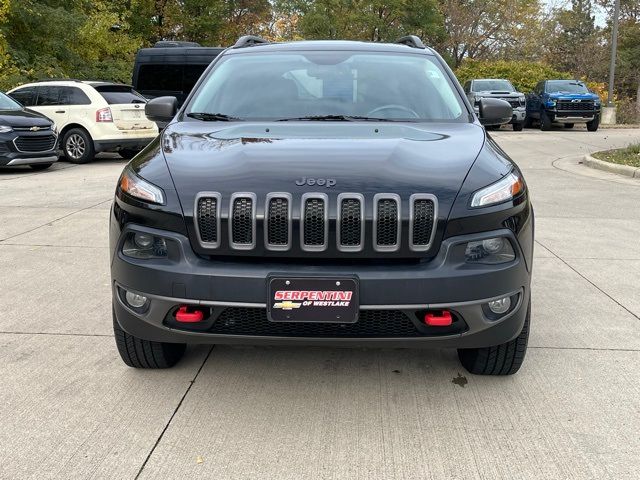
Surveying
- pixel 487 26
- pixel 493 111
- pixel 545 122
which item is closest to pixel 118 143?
pixel 493 111

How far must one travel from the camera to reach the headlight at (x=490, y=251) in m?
2.91

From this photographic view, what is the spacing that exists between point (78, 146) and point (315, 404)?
475 inches

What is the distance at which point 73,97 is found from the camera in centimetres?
1382

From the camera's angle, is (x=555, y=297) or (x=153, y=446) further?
(x=555, y=297)

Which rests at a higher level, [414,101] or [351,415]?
[414,101]

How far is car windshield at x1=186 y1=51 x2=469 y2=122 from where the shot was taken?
13.3 ft

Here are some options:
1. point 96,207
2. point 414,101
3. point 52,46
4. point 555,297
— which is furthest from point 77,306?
point 52,46

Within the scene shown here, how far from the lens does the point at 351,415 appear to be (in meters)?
3.14

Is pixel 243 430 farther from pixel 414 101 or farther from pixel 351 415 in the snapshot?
pixel 414 101

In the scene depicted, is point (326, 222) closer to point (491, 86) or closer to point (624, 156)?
point (624, 156)

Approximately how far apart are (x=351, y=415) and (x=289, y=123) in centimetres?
161

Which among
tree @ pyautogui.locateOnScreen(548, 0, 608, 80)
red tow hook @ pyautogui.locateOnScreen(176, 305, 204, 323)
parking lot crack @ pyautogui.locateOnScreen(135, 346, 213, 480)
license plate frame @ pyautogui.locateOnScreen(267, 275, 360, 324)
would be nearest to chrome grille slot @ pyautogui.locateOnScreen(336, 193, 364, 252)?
license plate frame @ pyautogui.locateOnScreen(267, 275, 360, 324)

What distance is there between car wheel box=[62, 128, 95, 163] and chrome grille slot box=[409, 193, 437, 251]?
12070mm

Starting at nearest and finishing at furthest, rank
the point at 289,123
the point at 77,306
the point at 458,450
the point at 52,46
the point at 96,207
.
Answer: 1. the point at 458,450
2. the point at 289,123
3. the point at 77,306
4. the point at 96,207
5. the point at 52,46
